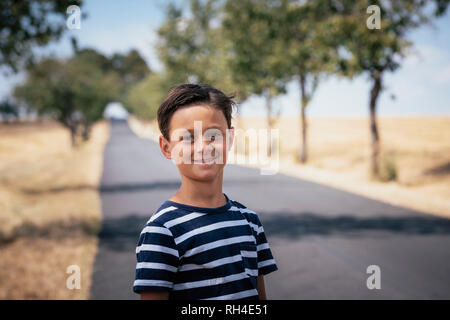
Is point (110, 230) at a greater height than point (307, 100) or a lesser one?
lesser

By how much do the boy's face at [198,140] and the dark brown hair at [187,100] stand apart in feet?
0.07

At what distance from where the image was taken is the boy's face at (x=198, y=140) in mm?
A: 1392

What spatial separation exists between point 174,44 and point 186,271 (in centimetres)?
3678

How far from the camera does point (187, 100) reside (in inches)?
55.8

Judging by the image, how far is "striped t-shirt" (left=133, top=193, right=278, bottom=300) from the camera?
1.34m

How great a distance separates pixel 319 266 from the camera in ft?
17.3

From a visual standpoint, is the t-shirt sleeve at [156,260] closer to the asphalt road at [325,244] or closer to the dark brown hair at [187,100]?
the dark brown hair at [187,100]

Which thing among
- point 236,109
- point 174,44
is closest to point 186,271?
point 236,109

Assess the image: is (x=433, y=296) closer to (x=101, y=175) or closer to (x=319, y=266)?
(x=319, y=266)
